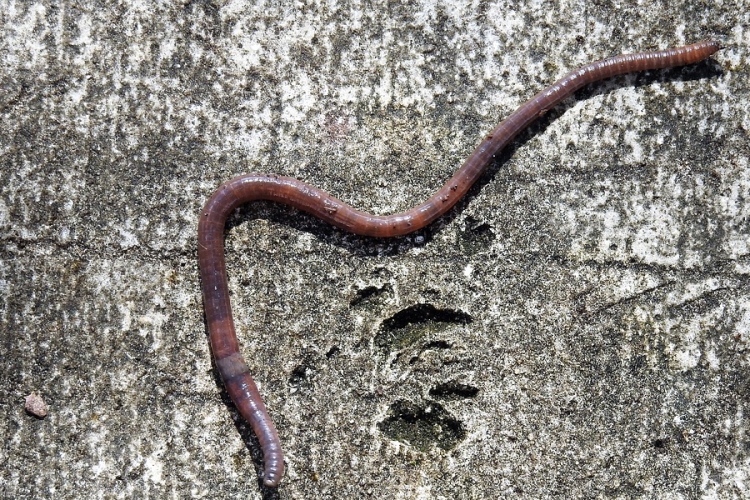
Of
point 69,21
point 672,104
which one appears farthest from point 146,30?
point 672,104

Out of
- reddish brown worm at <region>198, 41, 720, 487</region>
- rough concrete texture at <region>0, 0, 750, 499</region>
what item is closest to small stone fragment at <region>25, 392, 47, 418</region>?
rough concrete texture at <region>0, 0, 750, 499</region>

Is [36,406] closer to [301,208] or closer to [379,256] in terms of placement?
[301,208]

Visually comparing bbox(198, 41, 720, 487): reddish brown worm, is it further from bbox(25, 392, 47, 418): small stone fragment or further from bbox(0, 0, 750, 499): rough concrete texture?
bbox(25, 392, 47, 418): small stone fragment

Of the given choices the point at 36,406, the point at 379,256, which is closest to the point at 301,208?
the point at 379,256

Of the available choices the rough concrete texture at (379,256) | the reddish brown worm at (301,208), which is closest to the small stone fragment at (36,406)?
the rough concrete texture at (379,256)

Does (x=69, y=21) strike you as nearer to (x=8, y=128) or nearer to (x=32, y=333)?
(x=8, y=128)
